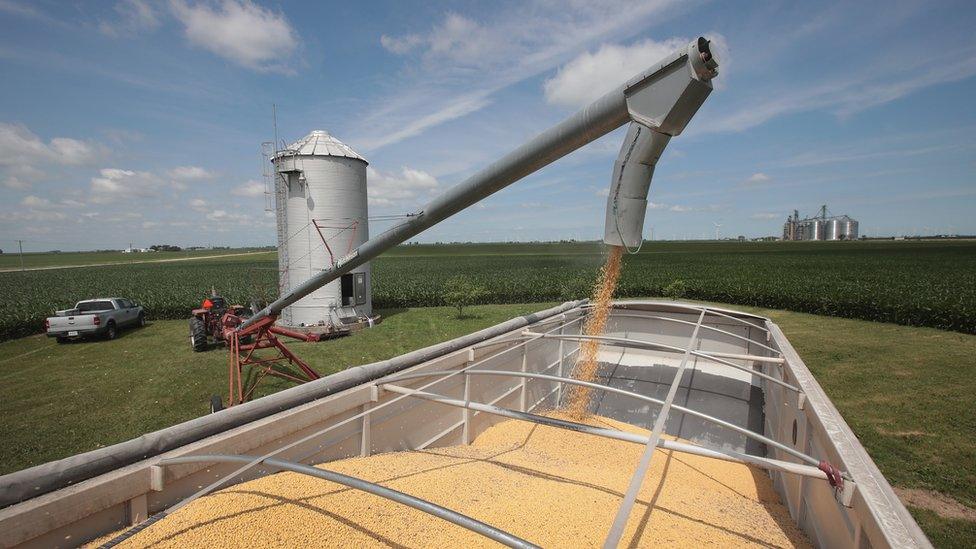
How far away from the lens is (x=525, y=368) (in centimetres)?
811

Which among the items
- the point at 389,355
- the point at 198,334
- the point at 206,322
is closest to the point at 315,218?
the point at 206,322

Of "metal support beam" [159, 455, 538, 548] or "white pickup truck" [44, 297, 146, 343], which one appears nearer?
"metal support beam" [159, 455, 538, 548]

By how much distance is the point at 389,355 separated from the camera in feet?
46.3

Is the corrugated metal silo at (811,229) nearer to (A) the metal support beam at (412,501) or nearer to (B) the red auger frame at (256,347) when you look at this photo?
(B) the red auger frame at (256,347)

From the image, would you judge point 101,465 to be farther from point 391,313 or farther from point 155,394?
point 391,313

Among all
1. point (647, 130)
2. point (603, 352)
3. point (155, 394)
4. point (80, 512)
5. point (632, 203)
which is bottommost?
point (155, 394)

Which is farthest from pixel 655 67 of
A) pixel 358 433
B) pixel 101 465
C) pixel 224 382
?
pixel 224 382

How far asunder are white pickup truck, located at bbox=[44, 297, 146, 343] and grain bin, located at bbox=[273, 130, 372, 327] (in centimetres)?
659

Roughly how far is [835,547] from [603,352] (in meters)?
7.68

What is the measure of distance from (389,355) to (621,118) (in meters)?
11.4

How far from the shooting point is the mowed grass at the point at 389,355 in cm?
722

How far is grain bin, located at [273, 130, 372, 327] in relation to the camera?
15812 millimetres

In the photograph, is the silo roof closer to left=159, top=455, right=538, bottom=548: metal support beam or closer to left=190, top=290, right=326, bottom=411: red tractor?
left=190, top=290, right=326, bottom=411: red tractor

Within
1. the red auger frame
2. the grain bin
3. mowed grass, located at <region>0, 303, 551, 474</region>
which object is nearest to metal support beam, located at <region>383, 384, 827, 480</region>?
the red auger frame
